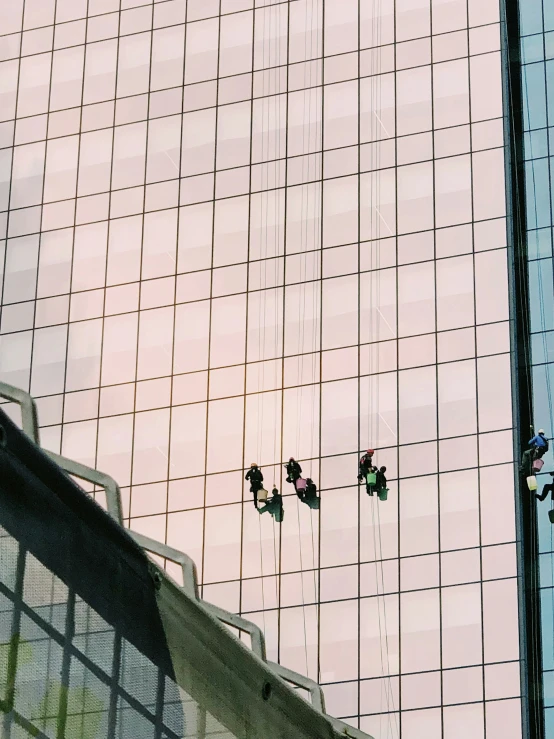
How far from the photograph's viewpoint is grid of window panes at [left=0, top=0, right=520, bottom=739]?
80.2m

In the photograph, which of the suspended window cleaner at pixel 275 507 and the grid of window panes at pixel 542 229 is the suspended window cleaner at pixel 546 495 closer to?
the grid of window panes at pixel 542 229

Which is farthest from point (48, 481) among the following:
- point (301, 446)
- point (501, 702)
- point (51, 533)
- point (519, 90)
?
point (519, 90)

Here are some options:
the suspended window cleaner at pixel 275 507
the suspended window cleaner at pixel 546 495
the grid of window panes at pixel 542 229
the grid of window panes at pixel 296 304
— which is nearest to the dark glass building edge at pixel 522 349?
the grid of window panes at pixel 542 229

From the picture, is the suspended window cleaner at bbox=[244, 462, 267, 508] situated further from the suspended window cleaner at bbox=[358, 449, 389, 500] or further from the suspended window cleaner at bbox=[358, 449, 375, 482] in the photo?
the suspended window cleaner at bbox=[358, 449, 375, 482]

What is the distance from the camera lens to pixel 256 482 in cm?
8162

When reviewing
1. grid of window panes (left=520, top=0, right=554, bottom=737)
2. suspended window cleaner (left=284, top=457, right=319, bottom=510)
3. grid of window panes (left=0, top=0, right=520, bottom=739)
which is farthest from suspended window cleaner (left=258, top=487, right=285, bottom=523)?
grid of window panes (left=520, top=0, right=554, bottom=737)

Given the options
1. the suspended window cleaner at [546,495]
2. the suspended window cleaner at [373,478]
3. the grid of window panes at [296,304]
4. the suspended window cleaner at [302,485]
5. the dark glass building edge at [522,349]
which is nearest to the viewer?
the suspended window cleaner at [546,495]

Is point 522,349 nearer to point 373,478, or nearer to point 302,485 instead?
point 373,478

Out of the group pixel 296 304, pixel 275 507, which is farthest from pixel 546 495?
pixel 296 304

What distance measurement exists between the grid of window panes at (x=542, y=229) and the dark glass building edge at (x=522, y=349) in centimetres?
19

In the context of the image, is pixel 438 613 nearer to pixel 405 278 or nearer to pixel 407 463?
pixel 407 463

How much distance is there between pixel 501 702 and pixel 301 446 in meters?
17.4

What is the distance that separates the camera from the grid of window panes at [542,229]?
78.9m

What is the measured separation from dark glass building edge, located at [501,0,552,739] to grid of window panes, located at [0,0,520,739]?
65cm
